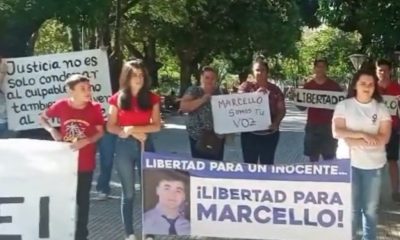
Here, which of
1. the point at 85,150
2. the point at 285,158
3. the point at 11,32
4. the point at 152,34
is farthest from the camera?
the point at 152,34

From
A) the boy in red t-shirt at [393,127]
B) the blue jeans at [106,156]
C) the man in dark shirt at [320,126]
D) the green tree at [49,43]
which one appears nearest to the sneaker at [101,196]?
the blue jeans at [106,156]

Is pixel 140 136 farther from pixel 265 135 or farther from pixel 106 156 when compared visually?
pixel 106 156

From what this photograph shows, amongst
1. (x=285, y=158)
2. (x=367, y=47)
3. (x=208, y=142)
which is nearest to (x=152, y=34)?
(x=285, y=158)

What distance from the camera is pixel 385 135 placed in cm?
682

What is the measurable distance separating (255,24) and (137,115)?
97.3 feet

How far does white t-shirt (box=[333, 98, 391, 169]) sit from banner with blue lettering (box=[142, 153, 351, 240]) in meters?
0.33

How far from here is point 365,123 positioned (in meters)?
6.84

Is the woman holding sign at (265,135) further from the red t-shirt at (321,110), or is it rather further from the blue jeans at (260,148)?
the red t-shirt at (321,110)

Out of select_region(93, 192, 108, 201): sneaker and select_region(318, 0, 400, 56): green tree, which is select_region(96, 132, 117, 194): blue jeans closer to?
select_region(93, 192, 108, 201): sneaker

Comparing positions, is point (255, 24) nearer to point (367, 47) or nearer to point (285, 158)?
point (285, 158)

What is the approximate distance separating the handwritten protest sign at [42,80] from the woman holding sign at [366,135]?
309cm

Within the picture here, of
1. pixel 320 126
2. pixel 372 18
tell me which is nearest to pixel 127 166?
pixel 320 126

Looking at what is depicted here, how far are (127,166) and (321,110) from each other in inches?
116

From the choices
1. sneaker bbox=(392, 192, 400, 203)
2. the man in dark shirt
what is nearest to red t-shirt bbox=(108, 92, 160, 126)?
the man in dark shirt
